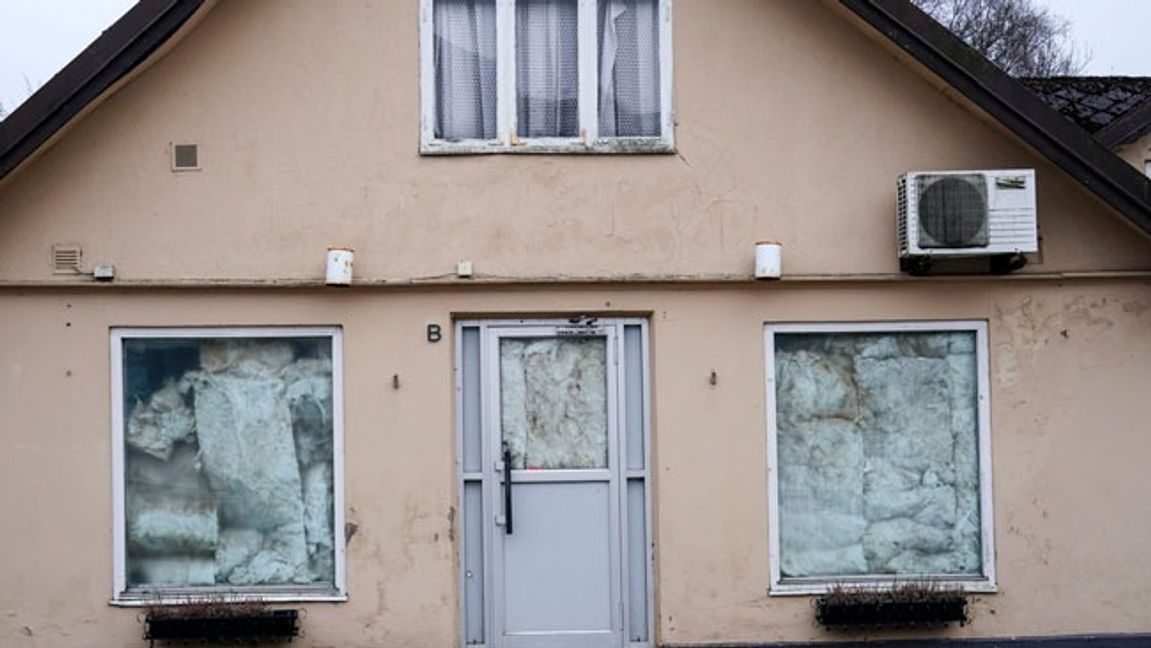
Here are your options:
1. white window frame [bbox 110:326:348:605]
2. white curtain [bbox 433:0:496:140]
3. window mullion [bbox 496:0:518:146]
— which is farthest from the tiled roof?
white window frame [bbox 110:326:348:605]

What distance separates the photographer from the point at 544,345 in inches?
312

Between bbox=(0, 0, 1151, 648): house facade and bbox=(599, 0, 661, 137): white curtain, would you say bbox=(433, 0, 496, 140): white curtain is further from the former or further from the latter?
bbox=(599, 0, 661, 137): white curtain

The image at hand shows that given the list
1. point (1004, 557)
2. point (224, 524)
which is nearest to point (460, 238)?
point (224, 524)

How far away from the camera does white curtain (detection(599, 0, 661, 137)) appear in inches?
310

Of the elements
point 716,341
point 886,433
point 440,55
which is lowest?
point 886,433

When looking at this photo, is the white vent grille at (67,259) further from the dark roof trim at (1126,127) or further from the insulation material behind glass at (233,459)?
the dark roof trim at (1126,127)

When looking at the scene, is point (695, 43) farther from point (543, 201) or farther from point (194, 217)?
point (194, 217)

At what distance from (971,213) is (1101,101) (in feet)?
10.4

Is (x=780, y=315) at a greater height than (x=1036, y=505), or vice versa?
(x=780, y=315)

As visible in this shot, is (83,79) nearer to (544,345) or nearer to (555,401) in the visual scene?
(544,345)

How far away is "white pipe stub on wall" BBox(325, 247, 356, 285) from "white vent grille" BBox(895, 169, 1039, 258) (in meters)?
3.47

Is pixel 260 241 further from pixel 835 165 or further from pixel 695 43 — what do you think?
pixel 835 165

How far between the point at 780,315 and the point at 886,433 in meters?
1.05

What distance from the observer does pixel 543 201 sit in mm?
7762
